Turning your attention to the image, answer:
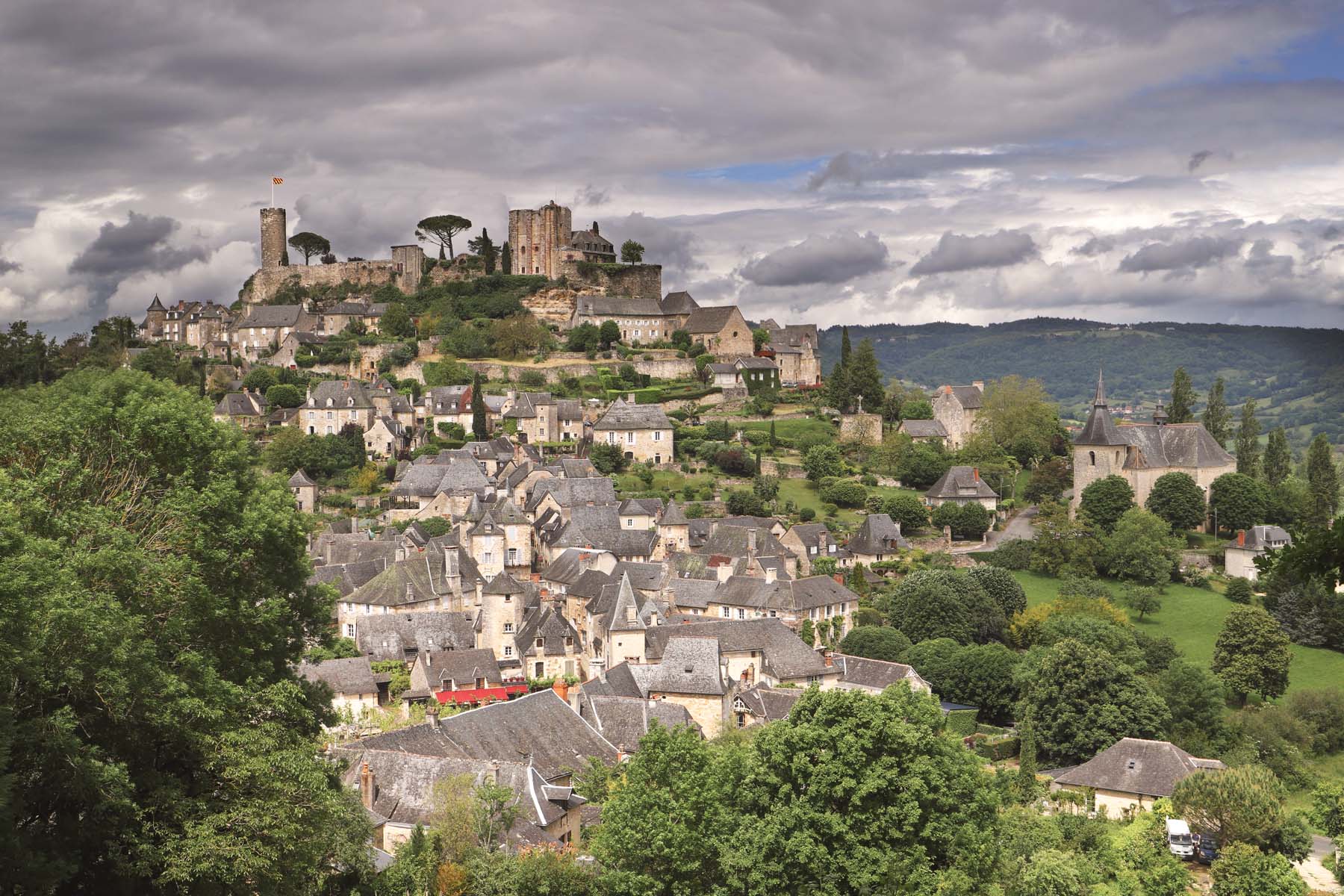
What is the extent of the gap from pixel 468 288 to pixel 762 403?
3526cm

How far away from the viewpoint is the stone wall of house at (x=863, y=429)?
315 ft

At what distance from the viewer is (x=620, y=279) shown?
12138 centimetres

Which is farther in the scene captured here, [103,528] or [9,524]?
[103,528]

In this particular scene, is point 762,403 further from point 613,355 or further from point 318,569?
point 318,569

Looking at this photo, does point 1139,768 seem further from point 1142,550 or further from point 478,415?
point 478,415

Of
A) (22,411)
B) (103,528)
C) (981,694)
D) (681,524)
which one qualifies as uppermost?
(22,411)

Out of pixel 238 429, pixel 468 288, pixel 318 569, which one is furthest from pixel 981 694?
pixel 468 288

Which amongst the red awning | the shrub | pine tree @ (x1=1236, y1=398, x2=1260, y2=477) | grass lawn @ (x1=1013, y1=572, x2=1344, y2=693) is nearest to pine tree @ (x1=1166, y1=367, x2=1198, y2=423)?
pine tree @ (x1=1236, y1=398, x2=1260, y2=477)

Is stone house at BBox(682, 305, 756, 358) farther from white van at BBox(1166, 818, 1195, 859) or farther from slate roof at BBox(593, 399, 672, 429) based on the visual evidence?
white van at BBox(1166, 818, 1195, 859)

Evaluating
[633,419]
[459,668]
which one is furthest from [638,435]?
[459,668]

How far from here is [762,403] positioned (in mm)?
100125

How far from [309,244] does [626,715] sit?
98.2 meters

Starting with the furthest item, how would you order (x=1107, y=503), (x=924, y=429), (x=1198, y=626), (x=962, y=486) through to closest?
1. (x=924, y=429)
2. (x=962, y=486)
3. (x=1107, y=503)
4. (x=1198, y=626)

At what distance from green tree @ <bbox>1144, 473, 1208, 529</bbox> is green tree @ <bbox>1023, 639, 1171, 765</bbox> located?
2790 cm
